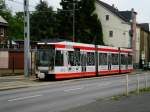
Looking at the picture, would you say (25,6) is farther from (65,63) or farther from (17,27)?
(17,27)

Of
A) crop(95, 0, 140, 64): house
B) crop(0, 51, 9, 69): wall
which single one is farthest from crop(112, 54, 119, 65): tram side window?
crop(95, 0, 140, 64): house

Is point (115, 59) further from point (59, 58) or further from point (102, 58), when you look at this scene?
point (59, 58)

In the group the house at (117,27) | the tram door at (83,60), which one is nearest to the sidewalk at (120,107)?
the tram door at (83,60)

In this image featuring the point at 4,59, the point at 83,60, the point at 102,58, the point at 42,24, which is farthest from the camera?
the point at 42,24

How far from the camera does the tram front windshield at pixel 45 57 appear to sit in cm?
3420

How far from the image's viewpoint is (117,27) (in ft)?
286

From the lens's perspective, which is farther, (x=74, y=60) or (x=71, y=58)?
(x=74, y=60)

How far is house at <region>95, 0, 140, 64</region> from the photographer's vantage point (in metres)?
86.2

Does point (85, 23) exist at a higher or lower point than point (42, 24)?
lower

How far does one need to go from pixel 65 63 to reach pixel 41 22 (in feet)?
231

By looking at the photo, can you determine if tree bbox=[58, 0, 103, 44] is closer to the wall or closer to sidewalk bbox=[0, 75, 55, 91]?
the wall

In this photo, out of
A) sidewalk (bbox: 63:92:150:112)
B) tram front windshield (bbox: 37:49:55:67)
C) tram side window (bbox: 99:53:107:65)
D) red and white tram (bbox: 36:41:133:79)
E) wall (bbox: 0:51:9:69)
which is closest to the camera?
sidewalk (bbox: 63:92:150:112)

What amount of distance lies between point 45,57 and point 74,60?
360 centimetres

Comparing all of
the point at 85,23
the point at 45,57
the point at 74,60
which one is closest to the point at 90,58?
the point at 74,60
